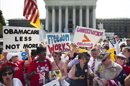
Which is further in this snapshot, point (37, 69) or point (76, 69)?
point (76, 69)

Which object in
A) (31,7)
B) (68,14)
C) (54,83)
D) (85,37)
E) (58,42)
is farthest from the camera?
(68,14)

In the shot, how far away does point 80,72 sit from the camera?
784 cm

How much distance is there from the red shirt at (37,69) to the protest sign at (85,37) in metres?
5.04

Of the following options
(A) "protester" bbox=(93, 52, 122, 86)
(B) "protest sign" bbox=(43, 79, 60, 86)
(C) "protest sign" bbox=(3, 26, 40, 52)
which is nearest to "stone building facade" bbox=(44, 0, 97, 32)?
(C) "protest sign" bbox=(3, 26, 40, 52)

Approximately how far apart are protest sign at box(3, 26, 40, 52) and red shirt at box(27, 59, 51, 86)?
1.36 meters

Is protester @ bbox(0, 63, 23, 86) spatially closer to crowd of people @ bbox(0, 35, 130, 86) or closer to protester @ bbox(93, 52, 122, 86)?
crowd of people @ bbox(0, 35, 130, 86)

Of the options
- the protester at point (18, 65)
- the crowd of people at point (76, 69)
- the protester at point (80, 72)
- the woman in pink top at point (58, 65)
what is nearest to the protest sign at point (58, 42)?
the crowd of people at point (76, 69)

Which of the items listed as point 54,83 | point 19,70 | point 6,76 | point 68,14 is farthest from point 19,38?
point 68,14

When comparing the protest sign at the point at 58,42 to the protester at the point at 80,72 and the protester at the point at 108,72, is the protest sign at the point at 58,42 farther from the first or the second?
the protester at the point at 108,72

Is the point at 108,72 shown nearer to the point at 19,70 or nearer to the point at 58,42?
the point at 19,70

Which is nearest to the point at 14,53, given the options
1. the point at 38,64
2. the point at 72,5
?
the point at 38,64

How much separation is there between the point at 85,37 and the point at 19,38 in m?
4.18

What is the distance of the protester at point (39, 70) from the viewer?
7.61 meters

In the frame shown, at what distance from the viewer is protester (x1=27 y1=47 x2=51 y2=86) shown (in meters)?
7.61
